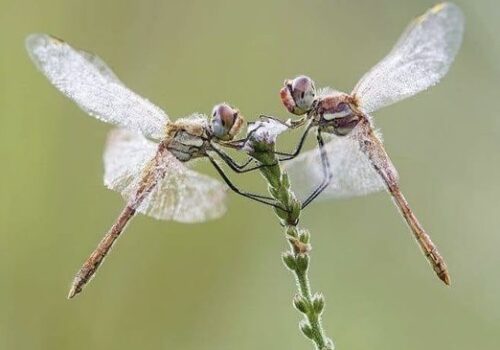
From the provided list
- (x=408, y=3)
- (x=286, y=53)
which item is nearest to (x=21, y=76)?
(x=286, y=53)

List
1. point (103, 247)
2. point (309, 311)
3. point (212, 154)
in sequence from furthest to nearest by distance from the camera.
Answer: point (103, 247) → point (212, 154) → point (309, 311)

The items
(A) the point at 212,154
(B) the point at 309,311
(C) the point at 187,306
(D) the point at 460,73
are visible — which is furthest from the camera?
(D) the point at 460,73

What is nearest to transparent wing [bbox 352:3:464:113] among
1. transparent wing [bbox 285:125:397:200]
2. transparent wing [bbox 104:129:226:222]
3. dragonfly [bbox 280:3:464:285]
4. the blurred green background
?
dragonfly [bbox 280:3:464:285]

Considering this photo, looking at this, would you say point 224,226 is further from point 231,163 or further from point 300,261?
point 300,261

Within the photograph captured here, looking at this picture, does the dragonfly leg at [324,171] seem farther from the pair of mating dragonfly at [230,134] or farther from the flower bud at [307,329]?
the flower bud at [307,329]

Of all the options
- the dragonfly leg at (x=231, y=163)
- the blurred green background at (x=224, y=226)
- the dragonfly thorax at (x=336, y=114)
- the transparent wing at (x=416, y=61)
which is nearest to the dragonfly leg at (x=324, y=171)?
the dragonfly thorax at (x=336, y=114)

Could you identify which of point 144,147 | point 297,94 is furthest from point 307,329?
point 144,147

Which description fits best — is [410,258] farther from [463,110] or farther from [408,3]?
[408,3]
